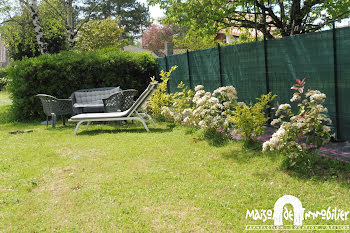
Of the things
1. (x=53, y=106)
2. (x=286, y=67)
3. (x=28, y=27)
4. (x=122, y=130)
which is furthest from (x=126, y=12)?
(x=286, y=67)

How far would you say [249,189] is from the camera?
4.07 m

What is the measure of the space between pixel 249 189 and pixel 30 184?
2.84 m

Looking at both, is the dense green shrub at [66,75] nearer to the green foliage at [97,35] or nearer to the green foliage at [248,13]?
the green foliage at [248,13]

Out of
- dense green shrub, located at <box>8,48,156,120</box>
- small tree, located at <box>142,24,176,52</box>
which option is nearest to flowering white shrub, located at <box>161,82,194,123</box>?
dense green shrub, located at <box>8,48,156,120</box>

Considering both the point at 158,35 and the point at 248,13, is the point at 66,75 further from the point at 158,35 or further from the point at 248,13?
the point at 158,35

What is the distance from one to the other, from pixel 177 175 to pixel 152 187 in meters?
0.50

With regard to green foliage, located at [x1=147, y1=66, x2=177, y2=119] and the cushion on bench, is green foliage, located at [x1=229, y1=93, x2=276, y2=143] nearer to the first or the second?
green foliage, located at [x1=147, y1=66, x2=177, y2=119]

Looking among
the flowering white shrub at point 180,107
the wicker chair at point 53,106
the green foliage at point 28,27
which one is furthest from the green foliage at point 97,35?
the flowering white shrub at point 180,107

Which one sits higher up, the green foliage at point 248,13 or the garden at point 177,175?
the green foliage at point 248,13

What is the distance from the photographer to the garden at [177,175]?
140 inches

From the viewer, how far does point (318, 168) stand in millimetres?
4434

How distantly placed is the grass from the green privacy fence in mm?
1422

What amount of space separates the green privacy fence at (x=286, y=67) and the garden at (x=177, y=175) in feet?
1.03

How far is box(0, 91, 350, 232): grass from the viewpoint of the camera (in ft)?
11.5
